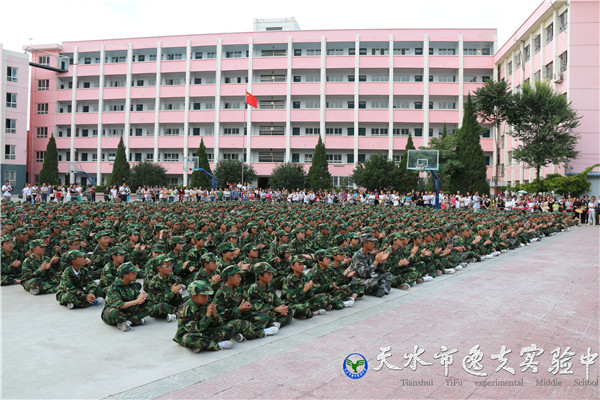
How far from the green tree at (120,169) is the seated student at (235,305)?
47.4 metres

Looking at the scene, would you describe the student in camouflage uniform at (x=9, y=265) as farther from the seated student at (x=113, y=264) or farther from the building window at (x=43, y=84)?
the building window at (x=43, y=84)

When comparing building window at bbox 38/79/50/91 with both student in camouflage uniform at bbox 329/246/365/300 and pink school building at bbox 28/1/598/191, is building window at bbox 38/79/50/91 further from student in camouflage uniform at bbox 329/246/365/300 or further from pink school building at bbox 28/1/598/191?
student in camouflage uniform at bbox 329/246/365/300

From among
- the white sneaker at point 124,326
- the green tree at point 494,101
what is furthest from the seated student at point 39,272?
A: the green tree at point 494,101

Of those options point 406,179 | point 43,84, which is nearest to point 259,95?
point 406,179

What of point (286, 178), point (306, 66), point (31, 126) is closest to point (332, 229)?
point (286, 178)

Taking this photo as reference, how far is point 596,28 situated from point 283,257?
32.9 meters

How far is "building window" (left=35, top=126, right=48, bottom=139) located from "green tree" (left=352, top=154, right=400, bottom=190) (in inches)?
1654

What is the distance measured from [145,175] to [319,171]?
19.7 m

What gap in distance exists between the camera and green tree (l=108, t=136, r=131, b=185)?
4916 cm

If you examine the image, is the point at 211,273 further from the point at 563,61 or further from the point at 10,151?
the point at 10,151

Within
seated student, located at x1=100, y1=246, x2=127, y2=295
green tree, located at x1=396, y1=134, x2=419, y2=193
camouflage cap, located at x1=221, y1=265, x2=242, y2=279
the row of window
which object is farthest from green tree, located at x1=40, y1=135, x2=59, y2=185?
camouflage cap, located at x1=221, y1=265, x2=242, y2=279

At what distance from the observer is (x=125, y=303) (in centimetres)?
611

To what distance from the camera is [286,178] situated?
147ft

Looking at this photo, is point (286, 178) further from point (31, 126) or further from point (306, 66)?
point (31, 126)
